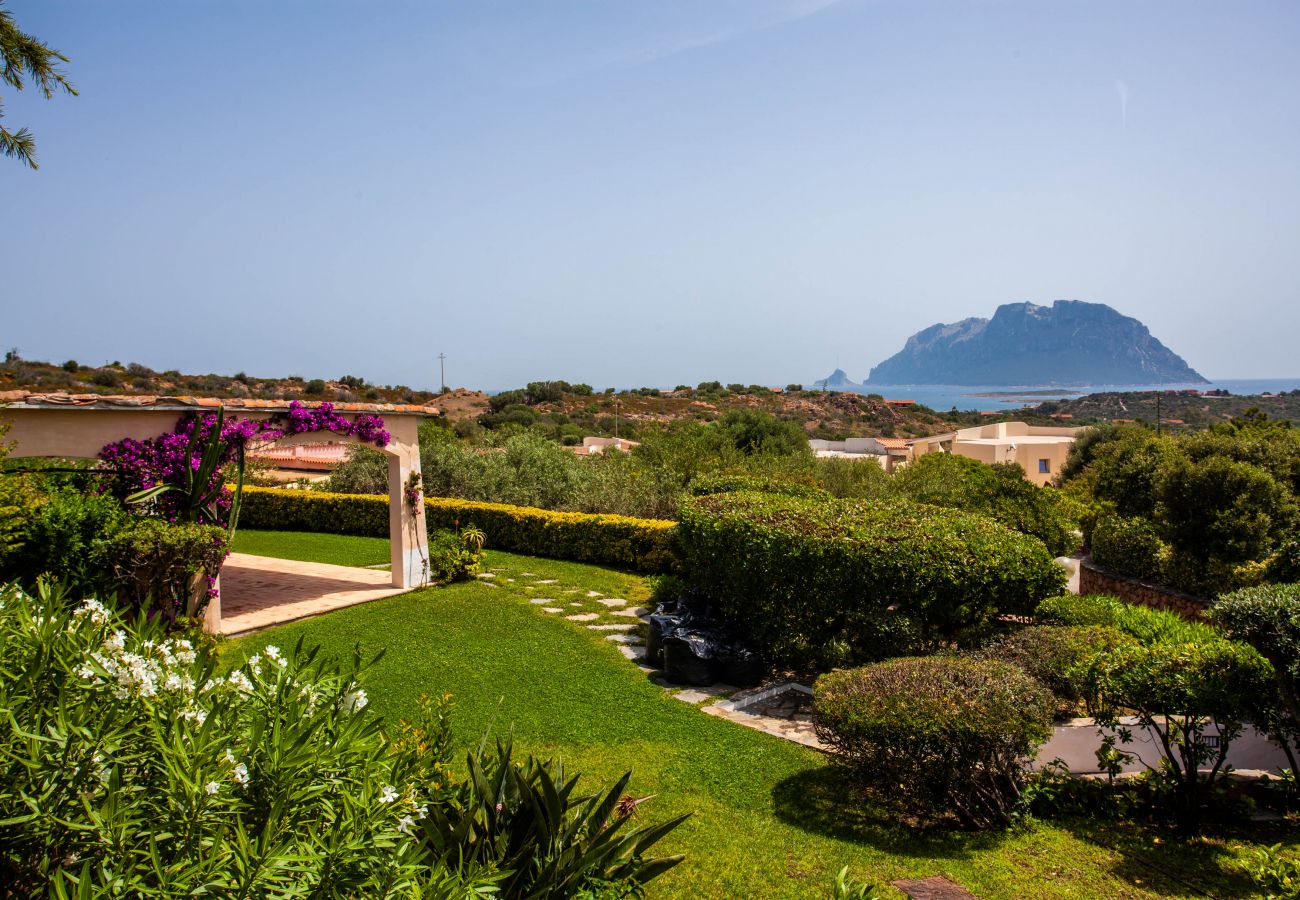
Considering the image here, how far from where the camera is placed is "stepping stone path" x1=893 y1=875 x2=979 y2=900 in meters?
3.94

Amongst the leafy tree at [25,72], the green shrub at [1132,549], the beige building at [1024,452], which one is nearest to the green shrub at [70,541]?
the leafy tree at [25,72]

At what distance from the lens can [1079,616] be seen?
707 cm

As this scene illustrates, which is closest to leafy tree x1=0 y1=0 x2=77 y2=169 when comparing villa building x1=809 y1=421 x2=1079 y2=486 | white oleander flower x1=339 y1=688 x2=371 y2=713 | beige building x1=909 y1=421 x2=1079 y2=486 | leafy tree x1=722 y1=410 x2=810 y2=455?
white oleander flower x1=339 y1=688 x2=371 y2=713

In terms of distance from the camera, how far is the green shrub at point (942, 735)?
4.70 meters

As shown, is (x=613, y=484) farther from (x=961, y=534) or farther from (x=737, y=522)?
(x=961, y=534)

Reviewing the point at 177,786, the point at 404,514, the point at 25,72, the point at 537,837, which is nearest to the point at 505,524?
the point at 404,514

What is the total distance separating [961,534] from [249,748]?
664cm

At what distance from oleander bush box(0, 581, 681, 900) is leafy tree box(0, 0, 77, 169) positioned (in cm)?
625

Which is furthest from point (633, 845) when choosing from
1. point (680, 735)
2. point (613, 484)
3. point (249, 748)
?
point (613, 484)

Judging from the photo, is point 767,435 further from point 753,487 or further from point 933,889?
point 933,889

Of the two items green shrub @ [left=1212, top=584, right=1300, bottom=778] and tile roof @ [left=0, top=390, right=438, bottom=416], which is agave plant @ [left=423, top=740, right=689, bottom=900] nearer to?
green shrub @ [left=1212, top=584, right=1300, bottom=778]

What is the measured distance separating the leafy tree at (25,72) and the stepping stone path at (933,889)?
28.3 ft

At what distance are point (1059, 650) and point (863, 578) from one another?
1.64 metres

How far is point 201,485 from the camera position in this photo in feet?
26.7
